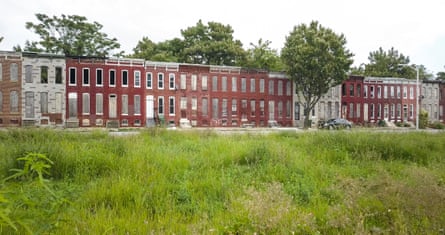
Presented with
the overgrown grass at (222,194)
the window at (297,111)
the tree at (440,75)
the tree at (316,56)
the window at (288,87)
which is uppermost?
the tree at (440,75)

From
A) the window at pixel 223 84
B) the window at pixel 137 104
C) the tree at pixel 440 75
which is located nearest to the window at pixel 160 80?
the window at pixel 137 104

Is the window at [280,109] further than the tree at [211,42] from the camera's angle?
No

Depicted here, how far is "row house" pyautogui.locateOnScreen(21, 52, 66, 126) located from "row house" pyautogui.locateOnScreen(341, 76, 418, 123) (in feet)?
133

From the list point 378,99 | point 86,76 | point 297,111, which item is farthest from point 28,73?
point 378,99

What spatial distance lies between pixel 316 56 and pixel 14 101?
3507 cm

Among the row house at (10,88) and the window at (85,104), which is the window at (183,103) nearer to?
the window at (85,104)

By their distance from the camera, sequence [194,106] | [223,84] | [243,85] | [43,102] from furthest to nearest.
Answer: [243,85], [223,84], [194,106], [43,102]

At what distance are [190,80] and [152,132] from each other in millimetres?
26788

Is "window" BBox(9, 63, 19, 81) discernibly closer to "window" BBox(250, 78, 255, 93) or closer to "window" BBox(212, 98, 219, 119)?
"window" BBox(212, 98, 219, 119)

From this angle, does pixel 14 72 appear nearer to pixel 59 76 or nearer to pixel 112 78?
pixel 59 76

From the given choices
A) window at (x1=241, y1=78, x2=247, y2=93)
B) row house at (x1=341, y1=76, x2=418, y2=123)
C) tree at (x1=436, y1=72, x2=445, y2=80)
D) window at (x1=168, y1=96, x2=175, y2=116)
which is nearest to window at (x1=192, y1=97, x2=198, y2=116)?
window at (x1=168, y1=96, x2=175, y2=116)

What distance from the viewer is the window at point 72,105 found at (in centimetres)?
3531

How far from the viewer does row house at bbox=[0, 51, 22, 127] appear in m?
33.6

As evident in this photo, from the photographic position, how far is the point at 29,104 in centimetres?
3438
